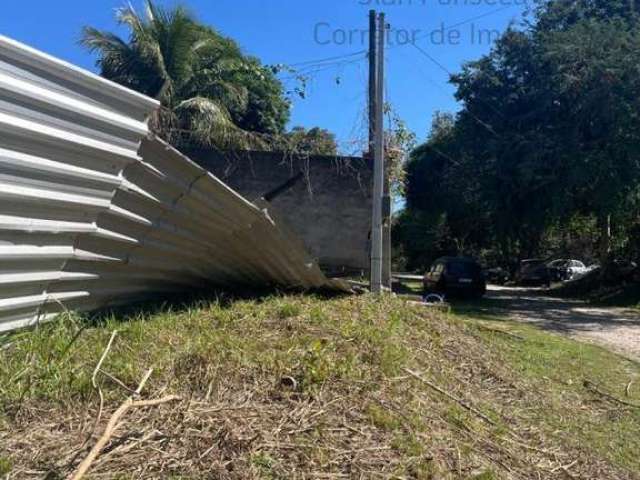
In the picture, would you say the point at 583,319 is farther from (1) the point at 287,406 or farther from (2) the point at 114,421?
(2) the point at 114,421

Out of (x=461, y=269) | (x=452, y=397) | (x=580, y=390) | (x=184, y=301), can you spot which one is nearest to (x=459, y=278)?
(x=461, y=269)

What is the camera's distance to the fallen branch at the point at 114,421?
2830 millimetres

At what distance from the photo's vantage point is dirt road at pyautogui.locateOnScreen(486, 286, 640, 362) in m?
12.1

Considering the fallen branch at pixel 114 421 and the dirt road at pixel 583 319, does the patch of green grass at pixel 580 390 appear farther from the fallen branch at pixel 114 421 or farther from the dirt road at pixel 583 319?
the fallen branch at pixel 114 421

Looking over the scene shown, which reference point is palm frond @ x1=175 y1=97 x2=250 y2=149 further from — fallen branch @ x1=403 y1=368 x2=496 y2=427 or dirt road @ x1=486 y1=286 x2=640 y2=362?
fallen branch @ x1=403 y1=368 x2=496 y2=427

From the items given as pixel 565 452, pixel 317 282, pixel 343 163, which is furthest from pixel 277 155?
pixel 565 452

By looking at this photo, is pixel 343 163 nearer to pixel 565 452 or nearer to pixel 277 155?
pixel 277 155

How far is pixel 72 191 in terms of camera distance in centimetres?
432

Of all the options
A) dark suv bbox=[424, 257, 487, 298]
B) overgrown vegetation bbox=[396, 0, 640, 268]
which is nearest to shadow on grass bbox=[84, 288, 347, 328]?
overgrown vegetation bbox=[396, 0, 640, 268]

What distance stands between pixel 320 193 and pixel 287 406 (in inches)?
311

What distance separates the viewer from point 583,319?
16.3m

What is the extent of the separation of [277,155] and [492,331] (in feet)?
16.2

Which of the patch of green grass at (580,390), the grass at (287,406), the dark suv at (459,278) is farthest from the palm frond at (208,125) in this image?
the dark suv at (459,278)

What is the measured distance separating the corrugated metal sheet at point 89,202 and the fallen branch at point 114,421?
4.35 feet
